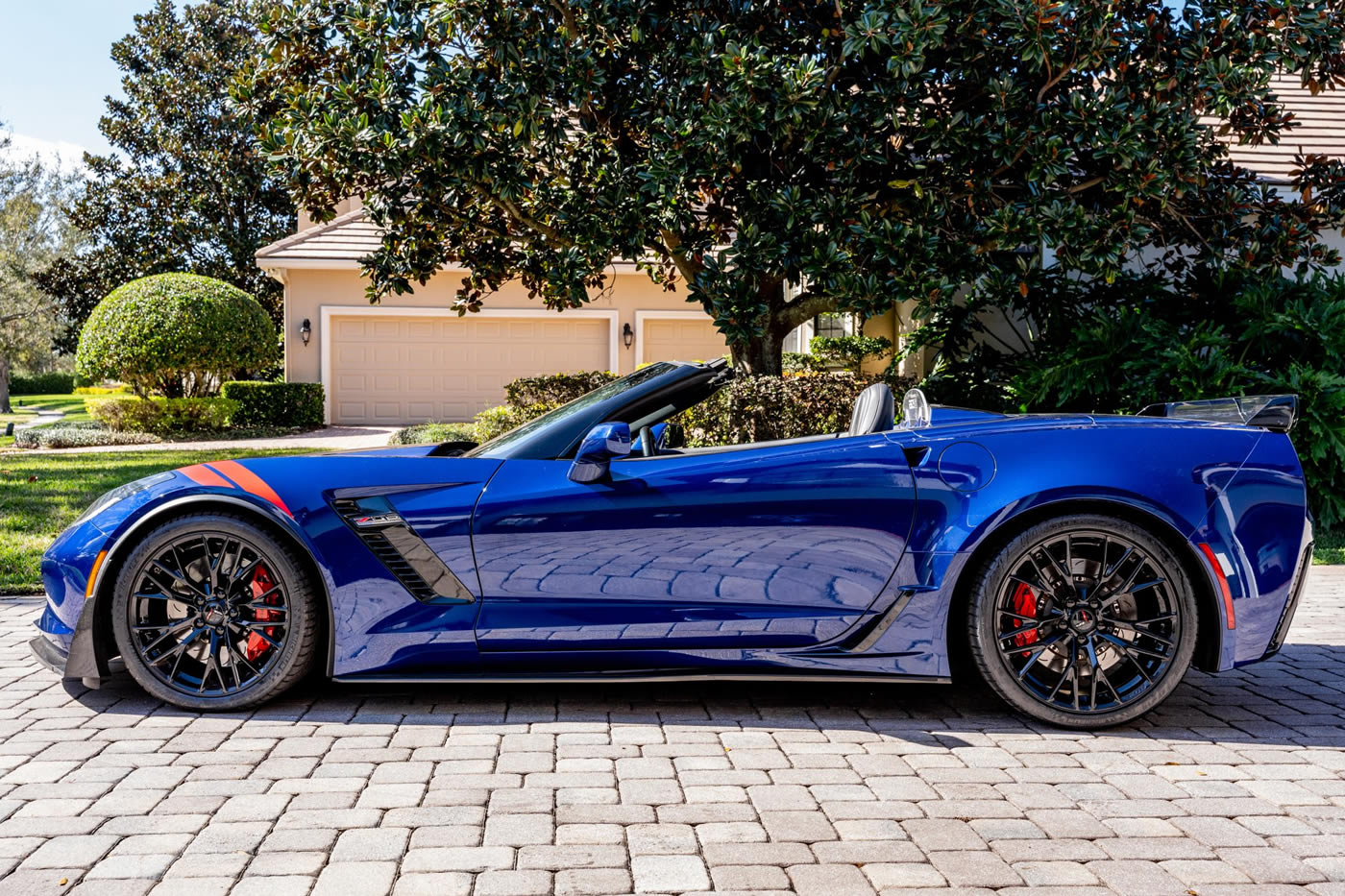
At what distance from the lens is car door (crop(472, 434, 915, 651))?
3.84 metres

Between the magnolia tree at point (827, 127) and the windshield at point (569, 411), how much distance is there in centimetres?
412

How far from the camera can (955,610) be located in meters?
3.95

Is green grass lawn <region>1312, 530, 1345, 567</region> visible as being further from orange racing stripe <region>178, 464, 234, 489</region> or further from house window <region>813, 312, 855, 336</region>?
house window <region>813, 312, 855, 336</region>

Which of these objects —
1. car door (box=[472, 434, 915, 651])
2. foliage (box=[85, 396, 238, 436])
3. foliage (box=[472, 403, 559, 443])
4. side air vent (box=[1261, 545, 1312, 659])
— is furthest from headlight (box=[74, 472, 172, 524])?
foliage (box=[85, 396, 238, 436])

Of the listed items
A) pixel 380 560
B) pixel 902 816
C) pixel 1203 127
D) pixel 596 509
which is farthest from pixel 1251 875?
pixel 1203 127

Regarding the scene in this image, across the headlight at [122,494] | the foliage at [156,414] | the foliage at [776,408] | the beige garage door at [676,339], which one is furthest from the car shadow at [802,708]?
the beige garage door at [676,339]

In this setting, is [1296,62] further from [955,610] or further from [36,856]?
[36,856]

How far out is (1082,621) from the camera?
388cm

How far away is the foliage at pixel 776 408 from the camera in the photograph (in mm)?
9875

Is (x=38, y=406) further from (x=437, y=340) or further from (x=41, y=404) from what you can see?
(x=437, y=340)

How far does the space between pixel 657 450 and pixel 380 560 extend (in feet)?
3.88

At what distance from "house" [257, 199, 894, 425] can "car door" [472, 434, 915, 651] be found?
16.9m

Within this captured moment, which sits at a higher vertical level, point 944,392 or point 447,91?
point 447,91

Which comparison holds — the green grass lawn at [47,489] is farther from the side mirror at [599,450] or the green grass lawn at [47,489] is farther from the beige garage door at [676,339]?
the beige garage door at [676,339]
